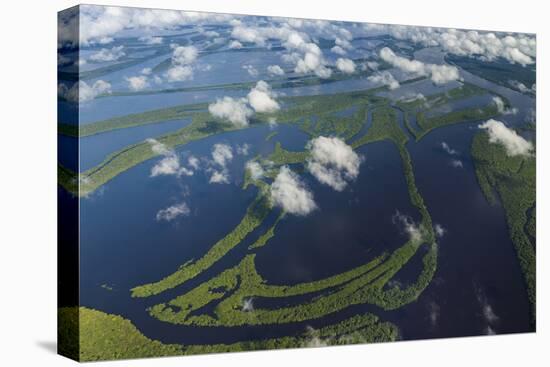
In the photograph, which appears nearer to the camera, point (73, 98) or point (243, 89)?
point (73, 98)

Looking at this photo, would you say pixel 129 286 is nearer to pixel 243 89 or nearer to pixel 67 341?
pixel 67 341

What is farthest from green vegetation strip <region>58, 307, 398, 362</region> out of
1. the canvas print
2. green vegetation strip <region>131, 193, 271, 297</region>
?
green vegetation strip <region>131, 193, 271, 297</region>

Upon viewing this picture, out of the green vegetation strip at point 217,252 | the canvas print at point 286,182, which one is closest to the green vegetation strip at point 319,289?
the canvas print at point 286,182

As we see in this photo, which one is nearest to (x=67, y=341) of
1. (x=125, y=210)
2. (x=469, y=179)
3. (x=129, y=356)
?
(x=129, y=356)

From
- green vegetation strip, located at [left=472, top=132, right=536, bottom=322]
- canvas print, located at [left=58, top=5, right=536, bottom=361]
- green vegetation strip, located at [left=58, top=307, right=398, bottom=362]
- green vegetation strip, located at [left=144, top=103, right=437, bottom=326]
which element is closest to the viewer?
green vegetation strip, located at [left=58, top=307, right=398, bottom=362]

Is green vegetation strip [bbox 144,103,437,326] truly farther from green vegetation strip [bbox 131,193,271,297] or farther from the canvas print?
green vegetation strip [bbox 131,193,271,297]

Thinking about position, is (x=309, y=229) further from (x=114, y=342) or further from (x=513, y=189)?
(x=513, y=189)

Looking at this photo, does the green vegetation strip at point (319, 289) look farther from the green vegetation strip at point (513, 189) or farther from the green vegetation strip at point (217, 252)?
the green vegetation strip at point (513, 189)
